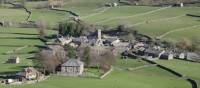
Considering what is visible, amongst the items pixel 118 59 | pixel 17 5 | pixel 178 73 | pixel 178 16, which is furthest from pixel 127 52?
pixel 17 5

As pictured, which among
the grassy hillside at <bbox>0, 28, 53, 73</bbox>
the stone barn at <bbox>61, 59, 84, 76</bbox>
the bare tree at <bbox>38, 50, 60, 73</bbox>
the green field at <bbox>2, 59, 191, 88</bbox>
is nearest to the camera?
the green field at <bbox>2, 59, 191, 88</bbox>

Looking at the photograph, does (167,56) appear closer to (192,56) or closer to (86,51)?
(192,56)

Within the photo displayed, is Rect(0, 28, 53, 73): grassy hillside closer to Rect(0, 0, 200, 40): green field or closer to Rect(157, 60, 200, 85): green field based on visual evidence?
Rect(0, 0, 200, 40): green field

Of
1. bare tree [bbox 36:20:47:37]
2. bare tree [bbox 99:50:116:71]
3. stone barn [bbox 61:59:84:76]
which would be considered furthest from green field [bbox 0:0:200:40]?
stone barn [bbox 61:59:84:76]

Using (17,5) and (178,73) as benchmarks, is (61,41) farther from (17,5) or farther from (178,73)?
(17,5)

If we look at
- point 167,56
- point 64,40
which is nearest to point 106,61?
point 167,56

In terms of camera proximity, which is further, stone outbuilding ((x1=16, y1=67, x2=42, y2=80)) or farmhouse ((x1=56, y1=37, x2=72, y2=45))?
farmhouse ((x1=56, y1=37, x2=72, y2=45))

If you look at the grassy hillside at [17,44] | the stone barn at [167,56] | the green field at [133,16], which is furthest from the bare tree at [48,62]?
the green field at [133,16]
